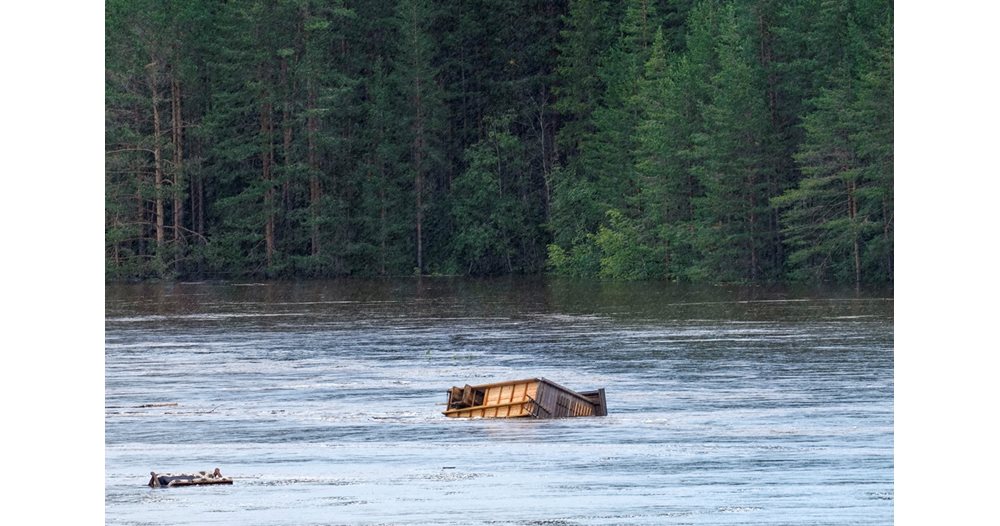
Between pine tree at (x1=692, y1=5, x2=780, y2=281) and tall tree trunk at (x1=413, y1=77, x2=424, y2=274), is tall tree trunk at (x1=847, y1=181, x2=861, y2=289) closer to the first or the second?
pine tree at (x1=692, y1=5, x2=780, y2=281)

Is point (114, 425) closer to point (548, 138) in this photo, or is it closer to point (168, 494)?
point (168, 494)

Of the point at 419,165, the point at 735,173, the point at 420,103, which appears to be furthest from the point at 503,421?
the point at 419,165

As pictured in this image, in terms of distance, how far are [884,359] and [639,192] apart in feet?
148

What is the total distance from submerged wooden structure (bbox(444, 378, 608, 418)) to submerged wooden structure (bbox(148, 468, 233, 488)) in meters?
6.88

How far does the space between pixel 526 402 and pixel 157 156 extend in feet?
190

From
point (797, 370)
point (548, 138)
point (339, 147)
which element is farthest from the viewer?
point (548, 138)

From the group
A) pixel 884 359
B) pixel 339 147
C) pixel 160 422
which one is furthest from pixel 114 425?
pixel 339 147

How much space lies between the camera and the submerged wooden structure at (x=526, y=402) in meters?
27.4

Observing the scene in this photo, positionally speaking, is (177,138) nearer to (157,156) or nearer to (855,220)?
(157,156)

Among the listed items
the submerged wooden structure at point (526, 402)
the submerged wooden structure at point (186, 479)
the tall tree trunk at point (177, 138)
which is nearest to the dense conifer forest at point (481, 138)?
the tall tree trunk at point (177, 138)

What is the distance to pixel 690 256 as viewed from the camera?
7625 cm

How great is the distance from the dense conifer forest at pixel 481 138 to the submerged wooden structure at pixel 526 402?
43.1m

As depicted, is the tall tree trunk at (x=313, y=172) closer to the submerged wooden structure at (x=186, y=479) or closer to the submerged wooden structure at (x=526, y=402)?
the submerged wooden structure at (x=526, y=402)

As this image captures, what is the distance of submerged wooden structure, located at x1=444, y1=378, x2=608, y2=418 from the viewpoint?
2742 centimetres
